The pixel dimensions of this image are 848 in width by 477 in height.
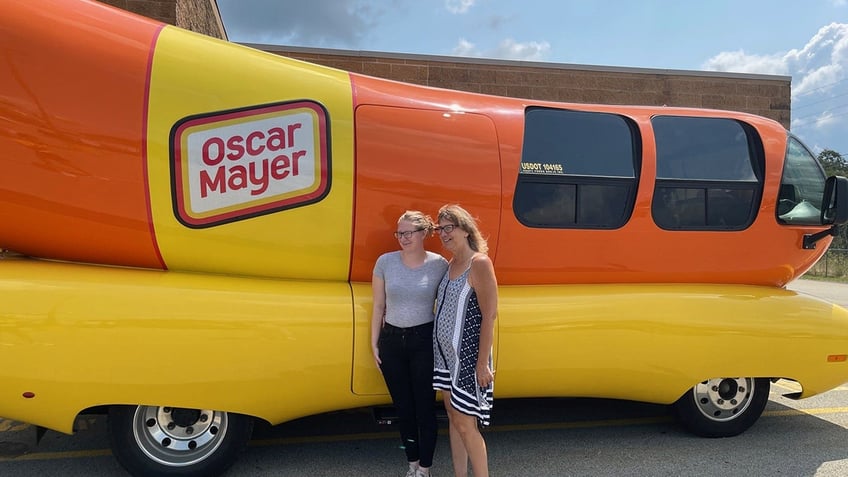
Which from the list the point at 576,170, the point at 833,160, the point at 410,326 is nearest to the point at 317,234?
the point at 410,326

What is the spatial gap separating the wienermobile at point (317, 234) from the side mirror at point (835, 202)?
0.02 m

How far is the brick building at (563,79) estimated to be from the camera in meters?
11.5

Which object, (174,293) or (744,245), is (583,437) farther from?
(174,293)

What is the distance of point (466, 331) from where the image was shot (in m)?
3.00

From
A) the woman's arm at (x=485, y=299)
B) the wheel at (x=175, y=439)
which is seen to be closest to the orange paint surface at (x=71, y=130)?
the wheel at (x=175, y=439)

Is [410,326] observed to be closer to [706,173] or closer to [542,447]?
[542,447]

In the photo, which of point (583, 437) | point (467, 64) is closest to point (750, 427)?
point (583, 437)

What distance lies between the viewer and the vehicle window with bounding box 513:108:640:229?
3.90m

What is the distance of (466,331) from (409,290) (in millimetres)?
435

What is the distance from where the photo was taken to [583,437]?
4.38 metres

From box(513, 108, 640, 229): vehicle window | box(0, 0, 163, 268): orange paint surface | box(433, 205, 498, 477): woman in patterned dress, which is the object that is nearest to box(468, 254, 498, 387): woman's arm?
box(433, 205, 498, 477): woman in patterned dress

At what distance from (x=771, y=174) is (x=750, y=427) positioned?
6.61 ft

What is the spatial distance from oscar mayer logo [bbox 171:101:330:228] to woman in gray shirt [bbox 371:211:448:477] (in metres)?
0.67

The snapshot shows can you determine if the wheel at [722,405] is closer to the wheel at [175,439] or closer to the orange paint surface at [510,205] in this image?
the orange paint surface at [510,205]
